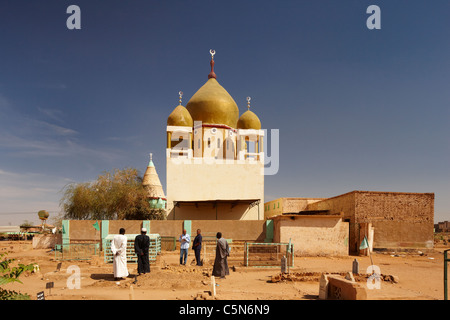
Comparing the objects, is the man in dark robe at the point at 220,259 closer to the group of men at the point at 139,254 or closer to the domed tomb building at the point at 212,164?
the group of men at the point at 139,254

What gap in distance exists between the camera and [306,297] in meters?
7.71

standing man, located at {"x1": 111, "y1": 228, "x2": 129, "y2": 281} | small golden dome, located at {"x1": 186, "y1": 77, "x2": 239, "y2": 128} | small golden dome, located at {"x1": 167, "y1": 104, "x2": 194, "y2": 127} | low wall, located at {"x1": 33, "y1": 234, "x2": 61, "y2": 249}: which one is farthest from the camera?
small golden dome, located at {"x1": 186, "y1": 77, "x2": 239, "y2": 128}

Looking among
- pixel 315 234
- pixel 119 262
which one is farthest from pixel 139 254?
pixel 315 234

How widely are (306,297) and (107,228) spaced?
15952 mm

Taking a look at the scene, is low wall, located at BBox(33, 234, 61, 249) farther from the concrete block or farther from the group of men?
the concrete block

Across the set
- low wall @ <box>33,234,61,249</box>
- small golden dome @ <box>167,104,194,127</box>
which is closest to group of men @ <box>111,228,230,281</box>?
low wall @ <box>33,234,61,249</box>

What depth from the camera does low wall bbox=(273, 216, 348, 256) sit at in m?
18.3

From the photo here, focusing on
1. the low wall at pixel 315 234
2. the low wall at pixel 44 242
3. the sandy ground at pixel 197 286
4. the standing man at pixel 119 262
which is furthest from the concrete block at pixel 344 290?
the low wall at pixel 44 242

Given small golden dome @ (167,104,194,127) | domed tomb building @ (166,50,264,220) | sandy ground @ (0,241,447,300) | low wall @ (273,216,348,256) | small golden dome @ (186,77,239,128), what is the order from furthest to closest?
1. small golden dome @ (186,77,239,128)
2. small golden dome @ (167,104,194,127)
3. domed tomb building @ (166,50,264,220)
4. low wall @ (273,216,348,256)
5. sandy ground @ (0,241,447,300)

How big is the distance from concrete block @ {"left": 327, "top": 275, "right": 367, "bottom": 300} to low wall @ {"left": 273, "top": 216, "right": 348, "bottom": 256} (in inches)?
440

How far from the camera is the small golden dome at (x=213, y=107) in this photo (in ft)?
93.5
